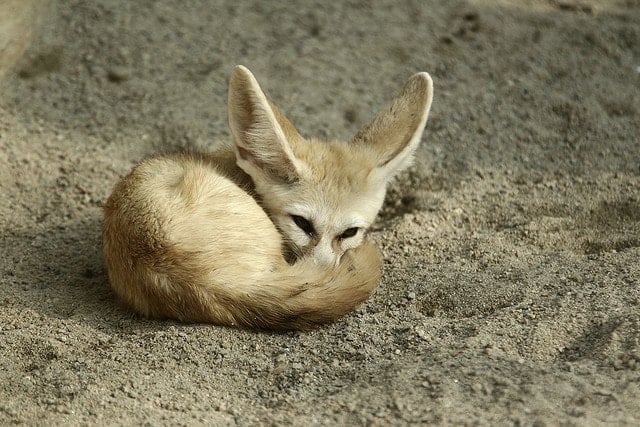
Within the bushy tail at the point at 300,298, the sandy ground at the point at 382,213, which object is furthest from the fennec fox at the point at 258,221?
the sandy ground at the point at 382,213

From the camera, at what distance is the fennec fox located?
3.66m

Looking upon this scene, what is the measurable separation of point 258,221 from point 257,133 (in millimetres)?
470

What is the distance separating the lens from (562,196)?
5.12 meters

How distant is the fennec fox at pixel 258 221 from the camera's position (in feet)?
12.0

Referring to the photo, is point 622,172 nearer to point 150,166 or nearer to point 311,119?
point 311,119

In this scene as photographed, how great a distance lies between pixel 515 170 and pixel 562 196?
0.45m

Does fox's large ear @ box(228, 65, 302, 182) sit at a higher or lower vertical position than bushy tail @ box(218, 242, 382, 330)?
higher

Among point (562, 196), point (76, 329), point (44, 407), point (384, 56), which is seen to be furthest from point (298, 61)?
point (44, 407)

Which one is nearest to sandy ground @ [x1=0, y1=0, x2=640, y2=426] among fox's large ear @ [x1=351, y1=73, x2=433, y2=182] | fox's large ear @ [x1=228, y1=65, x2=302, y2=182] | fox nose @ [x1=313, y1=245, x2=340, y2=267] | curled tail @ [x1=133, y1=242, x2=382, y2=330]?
curled tail @ [x1=133, y1=242, x2=382, y2=330]

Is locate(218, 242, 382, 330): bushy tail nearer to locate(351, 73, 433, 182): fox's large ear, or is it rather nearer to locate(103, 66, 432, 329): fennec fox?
locate(103, 66, 432, 329): fennec fox

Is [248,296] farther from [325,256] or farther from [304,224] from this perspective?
[304,224]

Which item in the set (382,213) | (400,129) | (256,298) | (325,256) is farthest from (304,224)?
(382,213)

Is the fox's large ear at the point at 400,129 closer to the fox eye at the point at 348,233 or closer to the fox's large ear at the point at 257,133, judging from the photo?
the fox eye at the point at 348,233

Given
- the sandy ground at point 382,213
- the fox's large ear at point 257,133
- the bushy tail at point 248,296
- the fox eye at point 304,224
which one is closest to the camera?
the sandy ground at point 382,213
